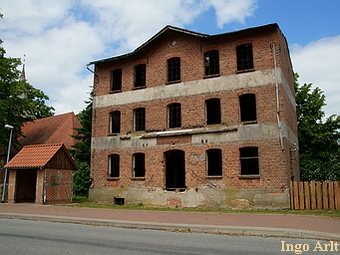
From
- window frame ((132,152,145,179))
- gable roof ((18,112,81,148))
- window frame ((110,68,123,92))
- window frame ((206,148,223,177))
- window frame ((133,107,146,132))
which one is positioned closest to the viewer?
window frame ((206,148,223,177))

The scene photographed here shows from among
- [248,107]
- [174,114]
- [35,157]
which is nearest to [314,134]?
[248,107]

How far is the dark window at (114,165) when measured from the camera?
23078 millimetres

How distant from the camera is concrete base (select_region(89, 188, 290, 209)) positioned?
1745cm

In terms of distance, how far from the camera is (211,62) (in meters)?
20.8

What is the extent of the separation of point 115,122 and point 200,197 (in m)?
8.39

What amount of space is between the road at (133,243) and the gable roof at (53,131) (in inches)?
884

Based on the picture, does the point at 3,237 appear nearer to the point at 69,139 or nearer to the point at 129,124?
the point at 129,124

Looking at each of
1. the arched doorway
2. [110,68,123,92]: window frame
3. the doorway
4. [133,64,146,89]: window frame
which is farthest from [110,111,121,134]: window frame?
the doorway

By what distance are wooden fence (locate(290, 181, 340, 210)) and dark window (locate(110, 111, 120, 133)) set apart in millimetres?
12114

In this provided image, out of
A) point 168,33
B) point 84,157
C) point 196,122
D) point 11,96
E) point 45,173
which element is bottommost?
point 45,173

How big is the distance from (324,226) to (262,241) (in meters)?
3.28

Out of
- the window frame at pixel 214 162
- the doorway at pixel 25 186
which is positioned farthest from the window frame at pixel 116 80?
the window frame at pixel 214 162

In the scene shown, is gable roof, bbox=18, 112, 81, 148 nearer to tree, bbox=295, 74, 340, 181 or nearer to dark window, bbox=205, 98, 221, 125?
dark window, bbox=205, 98, 221, 125

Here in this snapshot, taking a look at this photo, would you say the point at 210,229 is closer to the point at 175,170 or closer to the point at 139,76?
the point at 175,170
